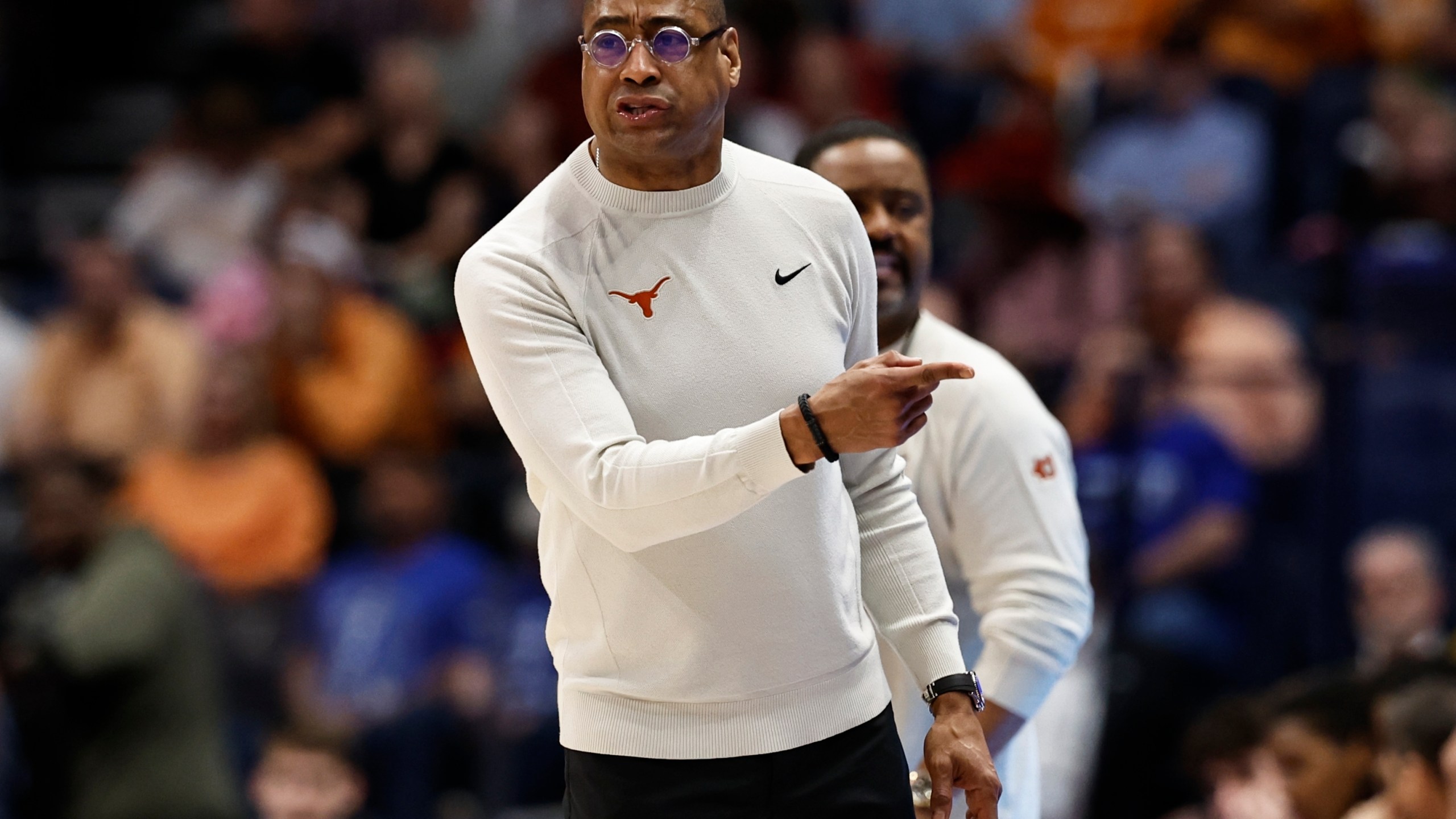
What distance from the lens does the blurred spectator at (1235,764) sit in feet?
16.4

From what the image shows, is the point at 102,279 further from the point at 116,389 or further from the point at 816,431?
the point at 816,431

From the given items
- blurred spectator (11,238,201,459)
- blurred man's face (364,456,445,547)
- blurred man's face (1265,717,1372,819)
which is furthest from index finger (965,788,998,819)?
blurred spectator (11,238,201,459)

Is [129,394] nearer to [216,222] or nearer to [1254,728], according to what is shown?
[216,222]

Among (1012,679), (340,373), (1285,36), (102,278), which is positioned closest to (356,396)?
(340,373)

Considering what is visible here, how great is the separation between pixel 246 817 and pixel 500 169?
3.38m

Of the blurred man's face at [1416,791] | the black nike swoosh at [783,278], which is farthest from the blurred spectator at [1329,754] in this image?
the black nike swoosh at [783,278]

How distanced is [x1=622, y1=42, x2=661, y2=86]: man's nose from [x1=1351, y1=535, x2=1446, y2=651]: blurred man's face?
3.94m

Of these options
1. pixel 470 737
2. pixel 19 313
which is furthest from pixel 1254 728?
pixel 19 313

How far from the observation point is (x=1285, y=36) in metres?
8.63

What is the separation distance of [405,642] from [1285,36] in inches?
190

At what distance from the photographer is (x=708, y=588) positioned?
272 centimetres

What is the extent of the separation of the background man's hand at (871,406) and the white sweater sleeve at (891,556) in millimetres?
416

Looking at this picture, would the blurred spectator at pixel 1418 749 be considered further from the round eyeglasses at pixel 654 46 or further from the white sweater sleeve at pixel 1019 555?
the round eyeglasses at pixel 654 46

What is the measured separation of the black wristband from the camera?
8.13 ft
